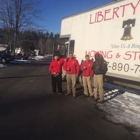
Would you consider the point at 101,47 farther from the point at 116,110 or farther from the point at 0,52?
the point at 0,52

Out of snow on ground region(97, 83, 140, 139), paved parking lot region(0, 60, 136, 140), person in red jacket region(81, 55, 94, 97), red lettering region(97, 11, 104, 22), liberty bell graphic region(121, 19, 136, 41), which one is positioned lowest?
snow on ground region(97, 83, 140, 139)

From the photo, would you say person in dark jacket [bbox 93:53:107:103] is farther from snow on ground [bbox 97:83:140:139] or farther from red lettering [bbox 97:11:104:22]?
red lettering [bbox 97:11:104:22]

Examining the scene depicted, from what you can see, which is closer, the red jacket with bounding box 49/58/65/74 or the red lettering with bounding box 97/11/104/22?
the red lettering with bounding box 97/11/104/22

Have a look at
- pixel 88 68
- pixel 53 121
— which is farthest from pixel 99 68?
pixel 53 121

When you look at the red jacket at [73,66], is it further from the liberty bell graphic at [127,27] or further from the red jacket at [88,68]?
the liberty bell graphic at [127,27]

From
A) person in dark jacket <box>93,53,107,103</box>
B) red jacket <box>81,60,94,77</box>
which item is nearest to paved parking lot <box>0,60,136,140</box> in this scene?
person in dark jacket <box>93,53,107,103</box>

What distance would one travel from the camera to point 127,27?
5762mm

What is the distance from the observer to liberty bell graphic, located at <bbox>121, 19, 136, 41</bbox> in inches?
222

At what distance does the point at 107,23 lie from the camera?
666 cm

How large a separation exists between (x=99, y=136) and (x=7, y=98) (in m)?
3.91

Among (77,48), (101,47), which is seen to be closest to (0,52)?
(77,48)

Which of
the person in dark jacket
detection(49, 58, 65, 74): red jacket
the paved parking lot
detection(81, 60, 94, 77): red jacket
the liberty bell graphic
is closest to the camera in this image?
the paved parking lot

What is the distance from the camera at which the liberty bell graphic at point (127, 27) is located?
18.5ft

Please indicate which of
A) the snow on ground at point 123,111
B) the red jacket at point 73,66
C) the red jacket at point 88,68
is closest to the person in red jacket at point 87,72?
the red jacket at point 88,68
